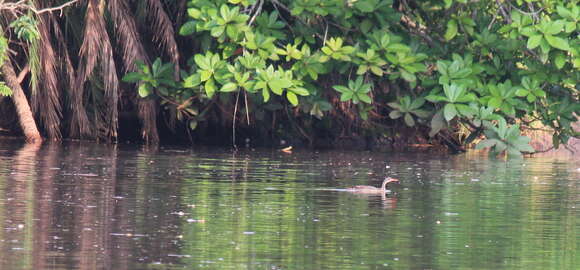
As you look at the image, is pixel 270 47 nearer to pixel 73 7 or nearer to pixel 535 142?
pixel 73 7

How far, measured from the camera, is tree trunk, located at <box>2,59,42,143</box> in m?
23.3

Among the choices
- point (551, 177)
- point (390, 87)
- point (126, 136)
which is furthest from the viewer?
point (126, 136)

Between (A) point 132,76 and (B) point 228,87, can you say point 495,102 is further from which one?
(A) point 132,76

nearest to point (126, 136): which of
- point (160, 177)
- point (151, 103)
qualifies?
point (151, 103)

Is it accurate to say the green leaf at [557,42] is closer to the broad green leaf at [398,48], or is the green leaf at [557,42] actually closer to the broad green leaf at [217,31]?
the broad green leaf at [398,48]

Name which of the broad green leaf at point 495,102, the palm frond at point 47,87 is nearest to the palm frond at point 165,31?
the palm frond at point 47,87

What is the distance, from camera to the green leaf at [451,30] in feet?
69.7

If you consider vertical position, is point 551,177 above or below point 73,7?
below

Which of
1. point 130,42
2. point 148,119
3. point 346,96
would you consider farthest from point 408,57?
point 148,119

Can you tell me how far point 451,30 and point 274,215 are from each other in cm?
957

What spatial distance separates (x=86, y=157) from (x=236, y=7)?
3140 millimetres

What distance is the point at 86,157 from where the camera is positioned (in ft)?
63.8

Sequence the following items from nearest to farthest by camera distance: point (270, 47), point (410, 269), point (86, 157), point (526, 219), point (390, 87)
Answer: point (410, 269) → point (526, 219) → point (86, 157) → point (270, 47) → point (390, 87)

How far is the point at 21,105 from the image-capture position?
917 inches
